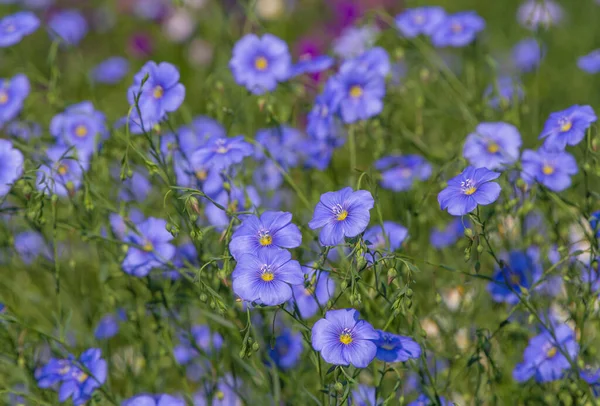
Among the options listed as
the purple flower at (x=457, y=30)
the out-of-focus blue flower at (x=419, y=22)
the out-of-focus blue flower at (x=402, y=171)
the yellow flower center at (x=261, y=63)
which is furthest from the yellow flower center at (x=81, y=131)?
the purple flower at (x=457, y=30)

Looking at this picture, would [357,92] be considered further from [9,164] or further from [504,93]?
[504,93]

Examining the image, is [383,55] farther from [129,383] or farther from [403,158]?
[129,383]

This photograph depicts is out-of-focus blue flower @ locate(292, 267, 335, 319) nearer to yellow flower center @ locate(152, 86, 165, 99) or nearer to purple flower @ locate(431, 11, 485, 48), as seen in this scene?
yellow flower center @ locate(152, 86, 165, 99)

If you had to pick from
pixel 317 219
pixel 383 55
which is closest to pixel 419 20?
pixel 383 55

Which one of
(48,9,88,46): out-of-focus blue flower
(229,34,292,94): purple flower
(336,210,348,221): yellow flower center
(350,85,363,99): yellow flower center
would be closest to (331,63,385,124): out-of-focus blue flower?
(350,85,363,99): yellow flower center

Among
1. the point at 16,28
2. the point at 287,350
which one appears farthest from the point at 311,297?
the point at 16,28
